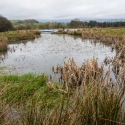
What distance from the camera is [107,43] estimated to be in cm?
1970

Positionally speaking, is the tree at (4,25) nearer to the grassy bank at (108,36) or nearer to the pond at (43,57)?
the grassy bank at (108,36)

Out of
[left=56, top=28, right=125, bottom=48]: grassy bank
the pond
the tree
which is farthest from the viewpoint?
the tree

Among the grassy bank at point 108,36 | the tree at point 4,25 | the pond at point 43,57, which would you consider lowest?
the pond at point 43,57

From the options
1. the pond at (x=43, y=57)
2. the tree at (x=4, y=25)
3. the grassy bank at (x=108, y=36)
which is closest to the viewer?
the pond at (x=43, y=57)

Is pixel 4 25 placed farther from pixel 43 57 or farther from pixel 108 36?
pixel 43 57

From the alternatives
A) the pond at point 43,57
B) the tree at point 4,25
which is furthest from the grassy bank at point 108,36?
the tree at point 4,25

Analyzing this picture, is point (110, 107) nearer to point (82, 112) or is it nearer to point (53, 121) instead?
point (82, 112)

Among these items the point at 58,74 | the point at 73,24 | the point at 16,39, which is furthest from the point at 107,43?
the point at 73,24

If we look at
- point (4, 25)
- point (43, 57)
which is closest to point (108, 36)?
point (43, 57)

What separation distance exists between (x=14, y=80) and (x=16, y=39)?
20601 millimetres

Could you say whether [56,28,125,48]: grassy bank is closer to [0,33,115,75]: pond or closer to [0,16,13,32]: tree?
[0,33,115,75]: pond

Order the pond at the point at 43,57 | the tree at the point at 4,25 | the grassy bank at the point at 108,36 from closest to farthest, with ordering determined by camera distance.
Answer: the pond at the point at 43,57 → the grassy bank at the point at 108,36 → the tree at the point at 4,25

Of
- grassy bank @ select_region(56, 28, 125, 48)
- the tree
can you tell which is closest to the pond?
grassy bank @ select_region(56, 28, 125, 48)

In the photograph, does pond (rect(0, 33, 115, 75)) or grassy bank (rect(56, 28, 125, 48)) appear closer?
pond (rect(0, 33, 115, 75))
